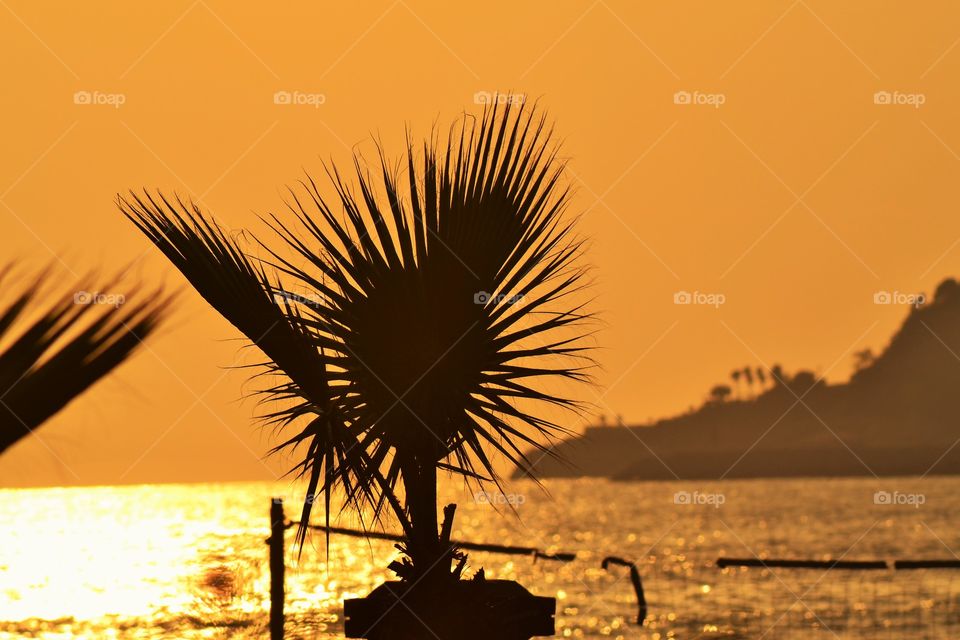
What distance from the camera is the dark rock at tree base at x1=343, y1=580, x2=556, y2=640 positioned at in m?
6.16

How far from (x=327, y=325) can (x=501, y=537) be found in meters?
93.8

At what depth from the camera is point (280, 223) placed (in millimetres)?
6617

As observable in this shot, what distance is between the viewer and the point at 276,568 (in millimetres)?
9562

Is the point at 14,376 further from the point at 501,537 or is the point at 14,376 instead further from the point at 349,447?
the point at 501,537
